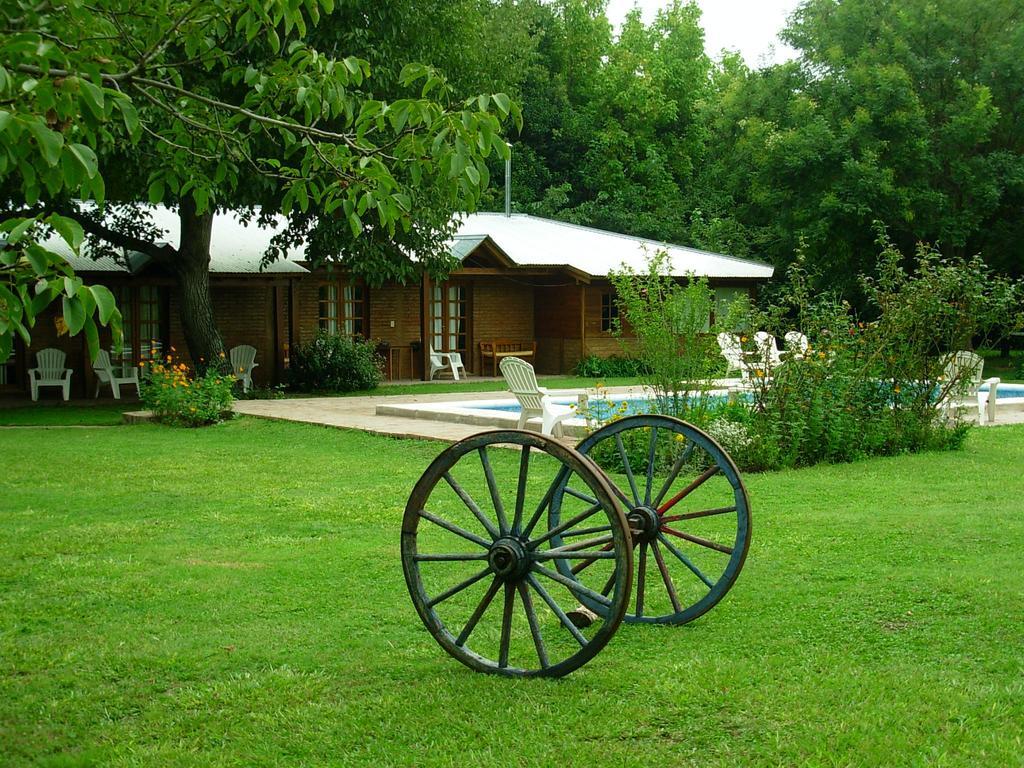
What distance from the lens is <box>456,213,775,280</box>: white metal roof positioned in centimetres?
2968

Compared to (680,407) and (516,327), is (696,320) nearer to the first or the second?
(680,407)

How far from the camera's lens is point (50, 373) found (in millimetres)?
22859

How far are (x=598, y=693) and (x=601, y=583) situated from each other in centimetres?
210

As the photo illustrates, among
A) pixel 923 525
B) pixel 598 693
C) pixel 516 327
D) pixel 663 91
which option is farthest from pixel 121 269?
pixel 663 91

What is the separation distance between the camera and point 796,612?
621cm

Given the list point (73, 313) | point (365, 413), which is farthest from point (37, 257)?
point (365, 413)

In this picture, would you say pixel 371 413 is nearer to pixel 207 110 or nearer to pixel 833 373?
pixel 833 373

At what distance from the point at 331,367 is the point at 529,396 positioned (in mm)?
10397

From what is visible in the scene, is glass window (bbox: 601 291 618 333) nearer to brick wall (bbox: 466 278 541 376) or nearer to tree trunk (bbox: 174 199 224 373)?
brick wall (bbox: 466 278 541 376)

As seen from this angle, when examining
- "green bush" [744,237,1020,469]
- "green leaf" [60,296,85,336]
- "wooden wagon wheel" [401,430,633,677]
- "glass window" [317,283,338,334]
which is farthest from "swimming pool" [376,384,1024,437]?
"green leaf" [60,296,85,336]

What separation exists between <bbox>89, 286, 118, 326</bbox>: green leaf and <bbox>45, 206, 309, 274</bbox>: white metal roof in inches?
806

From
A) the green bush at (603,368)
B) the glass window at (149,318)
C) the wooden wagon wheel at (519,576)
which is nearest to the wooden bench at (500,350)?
the green bush at (603,368)

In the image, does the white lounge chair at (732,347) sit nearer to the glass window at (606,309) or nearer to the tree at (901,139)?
the tree at (901,139)

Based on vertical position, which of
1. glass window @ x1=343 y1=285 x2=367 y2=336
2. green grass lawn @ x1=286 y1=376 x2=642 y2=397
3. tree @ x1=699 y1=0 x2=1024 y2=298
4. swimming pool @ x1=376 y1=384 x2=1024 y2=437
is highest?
tree @ x1=699 y1=0 x2=1024 y2=298
